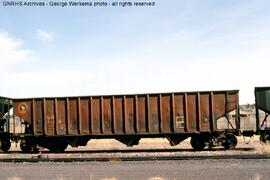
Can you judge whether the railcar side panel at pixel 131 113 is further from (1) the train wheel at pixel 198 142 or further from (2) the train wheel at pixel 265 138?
(2) the train wheel at pixel 265 138

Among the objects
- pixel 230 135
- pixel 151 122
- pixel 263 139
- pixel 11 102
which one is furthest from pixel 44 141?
pixel 263 139

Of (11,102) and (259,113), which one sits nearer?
(259,113)

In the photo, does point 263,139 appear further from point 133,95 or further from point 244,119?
point 133,95

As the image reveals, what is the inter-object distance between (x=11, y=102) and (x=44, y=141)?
12.8 feet

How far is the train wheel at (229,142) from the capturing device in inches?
835

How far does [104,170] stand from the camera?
45.7 ft

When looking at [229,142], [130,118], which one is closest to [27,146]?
[130,118]

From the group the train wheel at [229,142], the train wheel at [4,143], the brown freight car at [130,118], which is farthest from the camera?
the train wheel at [4,143]

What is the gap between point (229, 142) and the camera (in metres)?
21.3

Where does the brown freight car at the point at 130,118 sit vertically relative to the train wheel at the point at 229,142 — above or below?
above

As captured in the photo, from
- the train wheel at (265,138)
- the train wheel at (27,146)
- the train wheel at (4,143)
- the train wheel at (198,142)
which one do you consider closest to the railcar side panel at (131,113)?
the train wheel at (198,142)

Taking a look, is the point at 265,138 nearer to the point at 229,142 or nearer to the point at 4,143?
the point at 229,142

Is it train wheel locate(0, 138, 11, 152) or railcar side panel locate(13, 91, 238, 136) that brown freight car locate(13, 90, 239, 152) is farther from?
train wheel locate(0, 138, 11, 152)

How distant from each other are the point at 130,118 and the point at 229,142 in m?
4.85
